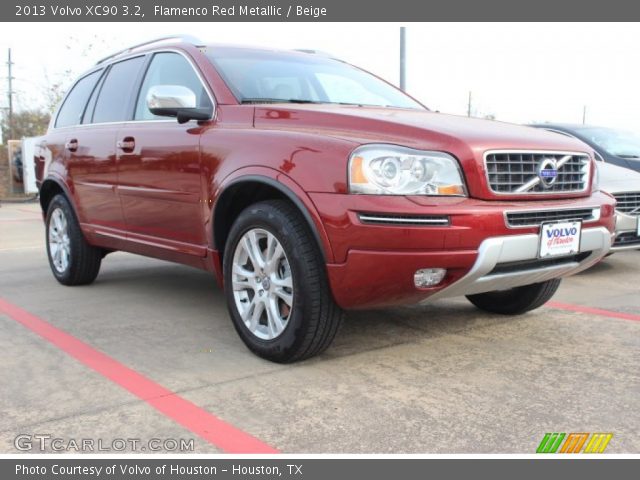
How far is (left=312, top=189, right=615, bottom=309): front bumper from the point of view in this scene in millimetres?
2891

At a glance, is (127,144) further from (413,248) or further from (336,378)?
(413,248)

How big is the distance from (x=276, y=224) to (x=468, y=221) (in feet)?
3.03

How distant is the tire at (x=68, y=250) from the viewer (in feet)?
17.4

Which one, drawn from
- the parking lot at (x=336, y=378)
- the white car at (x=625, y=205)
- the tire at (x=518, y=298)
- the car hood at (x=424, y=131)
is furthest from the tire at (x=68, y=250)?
the white car at (x=625, y=205)

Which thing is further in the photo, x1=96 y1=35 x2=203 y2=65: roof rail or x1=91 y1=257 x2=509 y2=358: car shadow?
x1=96 y1=35 x2=203 y2=65: roof rail

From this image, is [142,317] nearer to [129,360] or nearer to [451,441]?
[129,360]

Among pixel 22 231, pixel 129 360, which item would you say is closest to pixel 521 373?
pixel 129 360

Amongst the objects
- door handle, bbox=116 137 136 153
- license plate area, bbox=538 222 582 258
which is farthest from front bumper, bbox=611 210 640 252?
door handle, bbox=116 137 136 153

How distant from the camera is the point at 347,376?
3193 mm

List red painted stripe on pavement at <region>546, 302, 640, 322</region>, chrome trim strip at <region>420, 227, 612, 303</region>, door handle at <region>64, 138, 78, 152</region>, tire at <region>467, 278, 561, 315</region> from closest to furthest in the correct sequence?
chrome trim strip at <region>420, 227, 612, 303</region>, tire at <region>467, 278, 561, 315</region>, red painted stripe on pavement at <region>546, 302, 640, 322</region>, door handle at <region>64, 138, 78, 152</region>

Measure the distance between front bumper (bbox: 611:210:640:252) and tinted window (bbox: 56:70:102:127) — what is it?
4666mm

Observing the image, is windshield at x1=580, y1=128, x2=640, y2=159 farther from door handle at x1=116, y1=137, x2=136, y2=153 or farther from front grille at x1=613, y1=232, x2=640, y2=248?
door handle at x1=116, y1=137, x2=136, y2=153
